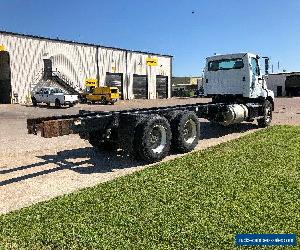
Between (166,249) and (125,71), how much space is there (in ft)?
164

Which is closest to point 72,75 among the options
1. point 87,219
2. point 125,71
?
point 125,71

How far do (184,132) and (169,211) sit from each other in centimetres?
534

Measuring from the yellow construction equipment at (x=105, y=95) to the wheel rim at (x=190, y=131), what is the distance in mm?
29858

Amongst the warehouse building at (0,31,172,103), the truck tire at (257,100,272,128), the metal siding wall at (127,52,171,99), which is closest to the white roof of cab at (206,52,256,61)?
the truck tire at (257,100,272,128)

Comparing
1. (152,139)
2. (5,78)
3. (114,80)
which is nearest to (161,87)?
(114,80)

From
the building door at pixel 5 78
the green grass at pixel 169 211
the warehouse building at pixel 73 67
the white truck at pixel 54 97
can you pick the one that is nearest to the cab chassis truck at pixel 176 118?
the green grass at pixel 169 211

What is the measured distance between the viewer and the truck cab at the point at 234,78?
14.4m

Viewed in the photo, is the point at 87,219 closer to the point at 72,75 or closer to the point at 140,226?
the point at 140,226

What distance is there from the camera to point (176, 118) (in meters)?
9.95

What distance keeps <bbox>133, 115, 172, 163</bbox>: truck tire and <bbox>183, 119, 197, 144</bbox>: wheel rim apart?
1.21 meters

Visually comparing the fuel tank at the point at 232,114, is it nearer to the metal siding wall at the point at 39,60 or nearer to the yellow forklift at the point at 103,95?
the yellow forklift at the point at 103,95

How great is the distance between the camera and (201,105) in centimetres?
1238

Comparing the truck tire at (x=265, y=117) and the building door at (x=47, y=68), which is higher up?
the building door at (x=47, y=68)

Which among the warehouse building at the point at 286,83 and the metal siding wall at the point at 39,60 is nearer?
the metal siding wall at the point at 39,60
